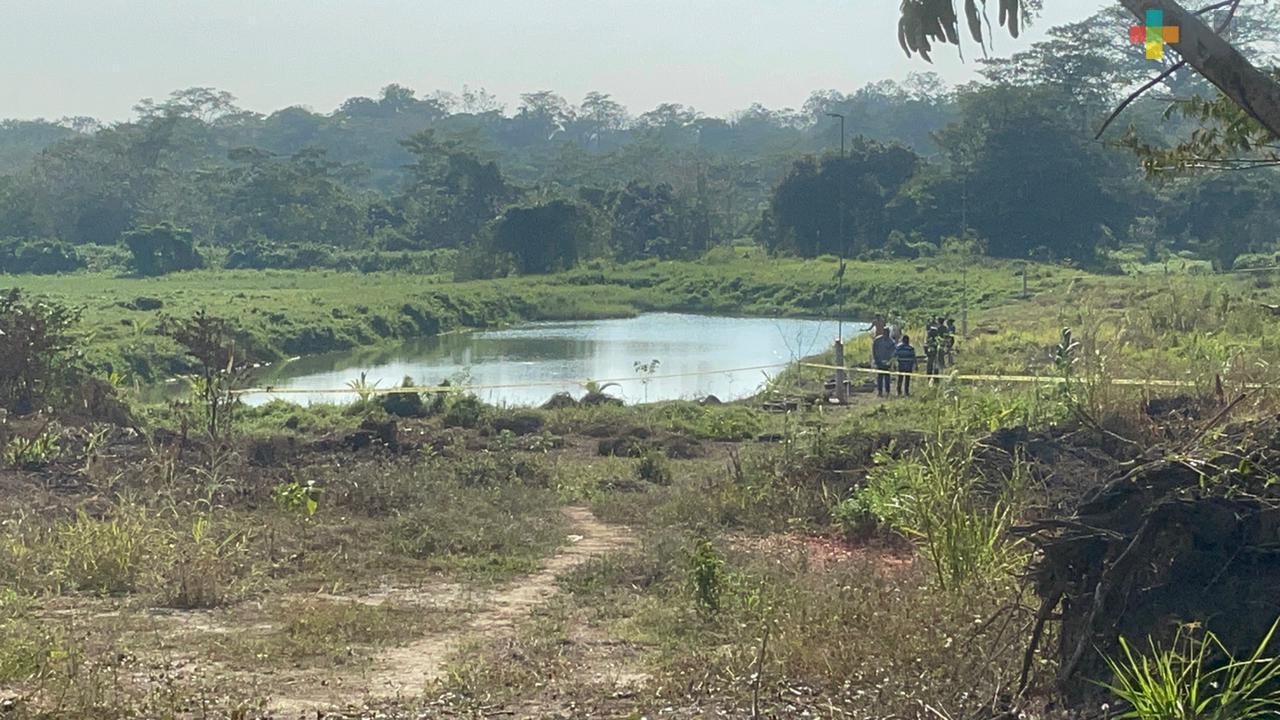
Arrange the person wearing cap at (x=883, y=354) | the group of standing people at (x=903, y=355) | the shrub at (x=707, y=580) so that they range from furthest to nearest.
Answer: the person wearing cap at (x=883, y=354) < the group of standing people at (x=903, y=355) < the shrub at (x=707, y=580)

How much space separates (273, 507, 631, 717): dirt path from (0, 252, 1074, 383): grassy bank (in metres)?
19.7

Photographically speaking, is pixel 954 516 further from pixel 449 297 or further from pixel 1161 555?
pixel 449 297

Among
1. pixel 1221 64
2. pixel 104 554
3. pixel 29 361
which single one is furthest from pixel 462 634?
pixel 29 361

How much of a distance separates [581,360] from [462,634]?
23.8m

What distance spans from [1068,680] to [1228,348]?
1028cm

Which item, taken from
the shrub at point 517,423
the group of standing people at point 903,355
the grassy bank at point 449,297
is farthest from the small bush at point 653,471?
the grassy bank at point 449,297

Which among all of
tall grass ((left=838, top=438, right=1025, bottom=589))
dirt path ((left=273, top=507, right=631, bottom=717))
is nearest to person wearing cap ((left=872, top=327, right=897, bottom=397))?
dirt path ((left=273, top=507, right=631, bottom=717))

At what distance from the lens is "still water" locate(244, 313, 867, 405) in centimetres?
2466

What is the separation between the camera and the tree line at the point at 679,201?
51438 millimetres

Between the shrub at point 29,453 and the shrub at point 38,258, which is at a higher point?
the shrub at point 38,258

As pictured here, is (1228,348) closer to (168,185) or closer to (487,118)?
(168,185)

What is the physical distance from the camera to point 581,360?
31141 millimetres

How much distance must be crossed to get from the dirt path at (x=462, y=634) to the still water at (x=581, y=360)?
11646 mm

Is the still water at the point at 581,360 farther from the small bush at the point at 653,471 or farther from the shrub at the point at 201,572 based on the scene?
the shrub at the point at 201,572
